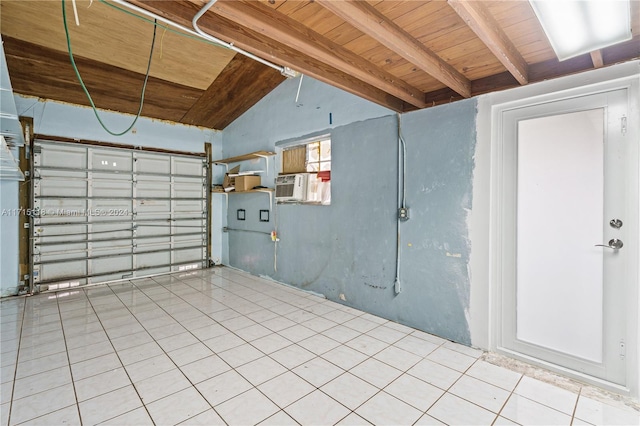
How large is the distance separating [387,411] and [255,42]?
2680 mm

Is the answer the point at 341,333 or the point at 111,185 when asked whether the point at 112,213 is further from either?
the point at 341,333

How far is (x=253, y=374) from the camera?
229 cm

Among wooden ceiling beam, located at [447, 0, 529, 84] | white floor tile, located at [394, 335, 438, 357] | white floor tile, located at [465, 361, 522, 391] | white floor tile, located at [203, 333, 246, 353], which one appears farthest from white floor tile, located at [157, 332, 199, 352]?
wooden ceiling beam, located at [447, 0, 529, 84]

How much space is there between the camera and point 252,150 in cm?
549

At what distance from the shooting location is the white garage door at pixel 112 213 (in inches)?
177

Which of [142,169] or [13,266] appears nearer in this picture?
[13,266]

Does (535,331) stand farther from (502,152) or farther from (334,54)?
(334,54)

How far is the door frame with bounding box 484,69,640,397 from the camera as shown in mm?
2000

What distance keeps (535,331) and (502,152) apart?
1561 millimetres

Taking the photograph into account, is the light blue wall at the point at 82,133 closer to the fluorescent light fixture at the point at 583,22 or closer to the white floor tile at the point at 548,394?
the white floor tile at the point at 548,394

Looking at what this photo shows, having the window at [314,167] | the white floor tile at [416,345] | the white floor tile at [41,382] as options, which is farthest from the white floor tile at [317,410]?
the window at [314,167]

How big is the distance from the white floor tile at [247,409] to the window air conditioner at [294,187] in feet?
9.24

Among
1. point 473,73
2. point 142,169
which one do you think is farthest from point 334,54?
point 142,169

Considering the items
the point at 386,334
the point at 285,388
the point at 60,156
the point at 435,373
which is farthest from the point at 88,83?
the point at 435,373
